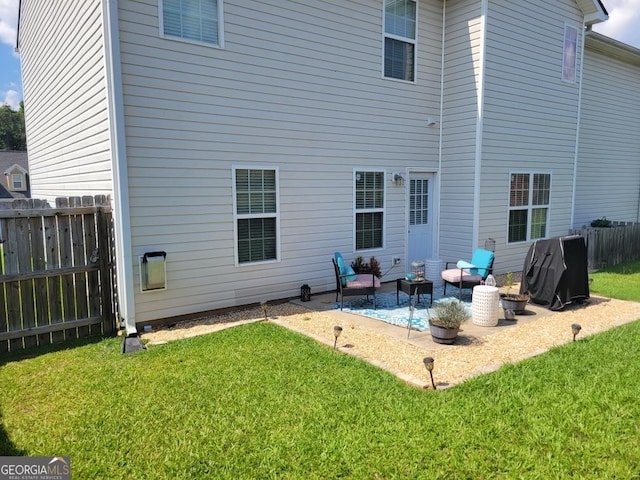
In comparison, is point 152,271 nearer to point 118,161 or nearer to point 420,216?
point 118,161

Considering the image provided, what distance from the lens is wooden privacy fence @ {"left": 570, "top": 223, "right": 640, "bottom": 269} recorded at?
10516 millimetres

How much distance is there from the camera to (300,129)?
7344 mm

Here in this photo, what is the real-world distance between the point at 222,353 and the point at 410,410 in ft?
7.69

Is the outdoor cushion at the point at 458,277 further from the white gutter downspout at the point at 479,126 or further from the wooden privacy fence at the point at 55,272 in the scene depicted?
the wooden privacy fence at the point at 55,272

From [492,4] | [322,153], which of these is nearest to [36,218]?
[322,153]

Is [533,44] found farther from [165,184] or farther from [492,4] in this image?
[165,184]

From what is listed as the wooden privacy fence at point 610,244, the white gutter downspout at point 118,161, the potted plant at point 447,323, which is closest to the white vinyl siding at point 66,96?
the white gutter downspout at point 118,161

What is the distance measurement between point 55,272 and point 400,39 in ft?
24.2

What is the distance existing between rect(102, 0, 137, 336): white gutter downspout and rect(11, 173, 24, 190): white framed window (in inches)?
1289

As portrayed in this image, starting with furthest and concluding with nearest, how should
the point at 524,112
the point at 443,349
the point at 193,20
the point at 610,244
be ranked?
the point at 610,244
the point at 524,112
the point at 193,20
the point at 443,349

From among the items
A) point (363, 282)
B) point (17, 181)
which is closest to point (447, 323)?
point (363, 282)

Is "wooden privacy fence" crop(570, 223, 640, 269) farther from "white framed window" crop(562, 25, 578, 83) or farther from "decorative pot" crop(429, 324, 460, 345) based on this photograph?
"decorative pot" crop(429, 324, 460, 345)

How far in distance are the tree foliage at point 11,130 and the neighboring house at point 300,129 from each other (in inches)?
2479

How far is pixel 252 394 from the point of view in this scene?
3.89 metres
